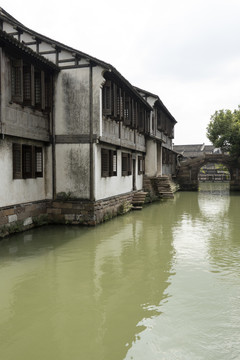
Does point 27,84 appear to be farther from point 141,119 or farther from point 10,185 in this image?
point 141,119

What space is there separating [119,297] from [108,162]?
33.1 feet

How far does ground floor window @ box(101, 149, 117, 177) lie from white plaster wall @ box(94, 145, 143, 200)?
24cm

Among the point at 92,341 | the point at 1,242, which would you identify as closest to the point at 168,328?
the point at 92,341

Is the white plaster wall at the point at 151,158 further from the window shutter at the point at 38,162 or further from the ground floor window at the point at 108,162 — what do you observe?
the window shutter at the point at 38,162

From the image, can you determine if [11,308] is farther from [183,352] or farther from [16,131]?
[16,131]

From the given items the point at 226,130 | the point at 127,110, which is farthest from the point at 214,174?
the point at 127,110

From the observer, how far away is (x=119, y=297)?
646cm

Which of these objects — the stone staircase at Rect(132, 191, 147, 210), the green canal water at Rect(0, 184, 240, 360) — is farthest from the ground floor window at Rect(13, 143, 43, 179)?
Answer: the stone staircase at Rect(132, 191, 147, 210)

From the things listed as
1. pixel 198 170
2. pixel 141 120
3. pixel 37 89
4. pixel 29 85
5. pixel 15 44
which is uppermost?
pixel 15 44

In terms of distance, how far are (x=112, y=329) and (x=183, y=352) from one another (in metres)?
1.17

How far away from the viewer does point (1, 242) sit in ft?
35.4

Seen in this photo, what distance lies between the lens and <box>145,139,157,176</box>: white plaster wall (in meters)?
24.5

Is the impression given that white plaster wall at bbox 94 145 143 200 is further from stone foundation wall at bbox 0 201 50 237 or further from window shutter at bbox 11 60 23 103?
window shutter at bbox 11 60 23 103

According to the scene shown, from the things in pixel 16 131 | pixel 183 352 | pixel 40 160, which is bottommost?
pixel 183 352
